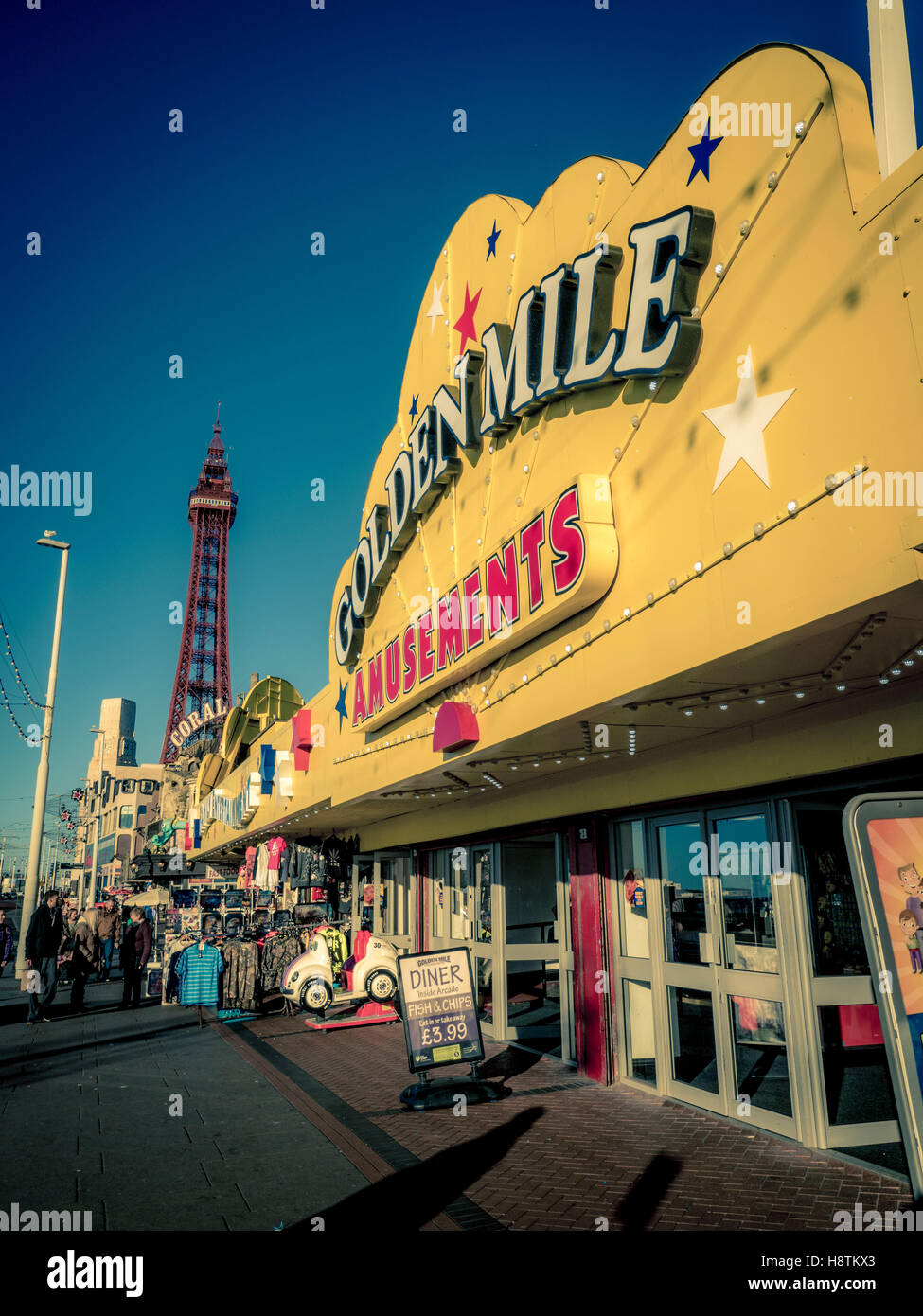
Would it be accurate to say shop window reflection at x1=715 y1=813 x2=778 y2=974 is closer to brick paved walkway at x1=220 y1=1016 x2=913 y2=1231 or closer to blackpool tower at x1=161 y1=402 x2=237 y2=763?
brick paved walkway at x1=220 y1=1016 x2=913 y2=1231

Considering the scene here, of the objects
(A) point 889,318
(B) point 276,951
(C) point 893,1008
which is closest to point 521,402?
(A) point 889,318

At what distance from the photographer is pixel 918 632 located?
4.02 meters

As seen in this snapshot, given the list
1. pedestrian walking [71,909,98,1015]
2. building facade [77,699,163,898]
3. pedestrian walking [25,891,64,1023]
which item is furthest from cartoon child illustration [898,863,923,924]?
building facade [77,699,163,898]

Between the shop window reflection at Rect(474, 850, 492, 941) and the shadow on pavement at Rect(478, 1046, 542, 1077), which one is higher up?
the shop window reflection at Rect(474, 850, 492, 941)

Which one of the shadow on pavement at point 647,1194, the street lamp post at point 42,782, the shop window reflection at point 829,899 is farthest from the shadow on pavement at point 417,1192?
the street lamp post at point 42,782

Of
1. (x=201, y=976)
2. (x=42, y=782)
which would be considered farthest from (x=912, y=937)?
(x=42, y=782)

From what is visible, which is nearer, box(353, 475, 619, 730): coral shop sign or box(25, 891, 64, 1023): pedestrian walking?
box(353, 475, 619, 730): coral shop sign

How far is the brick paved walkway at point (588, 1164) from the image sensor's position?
16.4 ft

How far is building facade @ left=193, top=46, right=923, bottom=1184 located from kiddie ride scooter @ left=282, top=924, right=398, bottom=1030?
1.99m

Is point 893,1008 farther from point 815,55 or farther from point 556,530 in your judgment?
point 815,55

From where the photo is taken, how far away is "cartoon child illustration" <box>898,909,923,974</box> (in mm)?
2707

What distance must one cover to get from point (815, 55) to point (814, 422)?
193 cm

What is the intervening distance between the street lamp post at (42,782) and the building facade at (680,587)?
39.3ft

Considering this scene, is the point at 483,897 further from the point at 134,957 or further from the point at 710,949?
the point at 134,957
